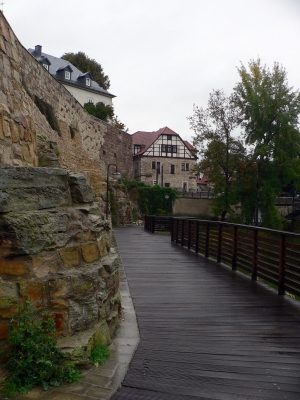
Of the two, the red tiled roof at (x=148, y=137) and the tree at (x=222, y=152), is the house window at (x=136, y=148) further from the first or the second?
the tree at (x=222, y=152)

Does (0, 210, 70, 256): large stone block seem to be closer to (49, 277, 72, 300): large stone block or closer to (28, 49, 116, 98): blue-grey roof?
(49, 277, 72, 300): large stone block

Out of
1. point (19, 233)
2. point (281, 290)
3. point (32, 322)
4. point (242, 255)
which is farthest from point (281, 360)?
point (242, 255)

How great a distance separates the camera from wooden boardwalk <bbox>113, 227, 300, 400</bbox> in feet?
9.46

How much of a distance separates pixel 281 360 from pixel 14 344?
6.54 feet

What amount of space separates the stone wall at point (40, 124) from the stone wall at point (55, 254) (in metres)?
0.88

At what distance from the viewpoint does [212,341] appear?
12.6 ft

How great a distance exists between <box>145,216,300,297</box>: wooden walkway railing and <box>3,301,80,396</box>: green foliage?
345 centimetres

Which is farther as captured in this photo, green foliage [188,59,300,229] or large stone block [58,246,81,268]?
green foliage [188,59,300,229]

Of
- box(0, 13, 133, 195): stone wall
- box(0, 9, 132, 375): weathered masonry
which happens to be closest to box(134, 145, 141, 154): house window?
box(0, 13, 133, 195): stone wall

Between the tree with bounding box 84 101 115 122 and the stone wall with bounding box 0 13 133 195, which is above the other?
the tree with bounding box 84 101 115 122

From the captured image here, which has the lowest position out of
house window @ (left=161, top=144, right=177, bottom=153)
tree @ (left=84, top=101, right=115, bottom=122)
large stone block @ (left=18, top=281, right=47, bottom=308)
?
large stone block @ (left=18, top=281, right=47, bottom=308)

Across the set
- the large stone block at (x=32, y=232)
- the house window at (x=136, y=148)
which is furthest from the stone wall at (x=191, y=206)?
the large stone block at (x=32, y=232)

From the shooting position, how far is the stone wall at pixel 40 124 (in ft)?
14.0

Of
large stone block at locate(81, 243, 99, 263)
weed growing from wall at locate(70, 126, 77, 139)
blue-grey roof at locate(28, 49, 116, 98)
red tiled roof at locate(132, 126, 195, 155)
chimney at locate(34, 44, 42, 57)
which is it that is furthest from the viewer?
red tiled roof at locate(132, 126, 195, 155)
